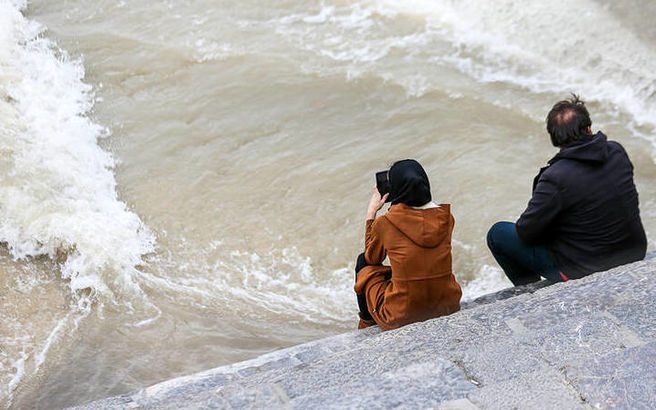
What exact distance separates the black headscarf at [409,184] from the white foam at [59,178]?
2196 millimetres

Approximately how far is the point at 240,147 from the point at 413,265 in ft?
11.5

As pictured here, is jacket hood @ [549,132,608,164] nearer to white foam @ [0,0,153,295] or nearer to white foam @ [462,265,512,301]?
white foam @ [462,265,512,301]

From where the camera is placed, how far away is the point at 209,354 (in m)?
3.96

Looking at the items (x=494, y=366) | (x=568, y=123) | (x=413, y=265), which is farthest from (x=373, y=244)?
(x=568, y=123)

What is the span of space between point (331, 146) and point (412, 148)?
72 cm

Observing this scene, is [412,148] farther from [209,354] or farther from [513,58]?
[209,354]

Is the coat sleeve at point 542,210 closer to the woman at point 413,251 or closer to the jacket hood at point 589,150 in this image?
the jacket hood at point 589,150

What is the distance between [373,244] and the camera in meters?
3.32

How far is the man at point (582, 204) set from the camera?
3.21m

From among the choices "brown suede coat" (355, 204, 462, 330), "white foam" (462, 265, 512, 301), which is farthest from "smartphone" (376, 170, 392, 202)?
"white foam" (462, 265, 512, 301)

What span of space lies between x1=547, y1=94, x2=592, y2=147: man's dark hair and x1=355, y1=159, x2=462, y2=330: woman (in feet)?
2.13

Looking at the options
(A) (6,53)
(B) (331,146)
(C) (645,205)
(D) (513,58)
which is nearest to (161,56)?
(A) (6,53)

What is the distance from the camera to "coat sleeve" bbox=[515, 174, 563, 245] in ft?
10.6

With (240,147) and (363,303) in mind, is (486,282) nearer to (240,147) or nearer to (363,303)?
(363,303)
